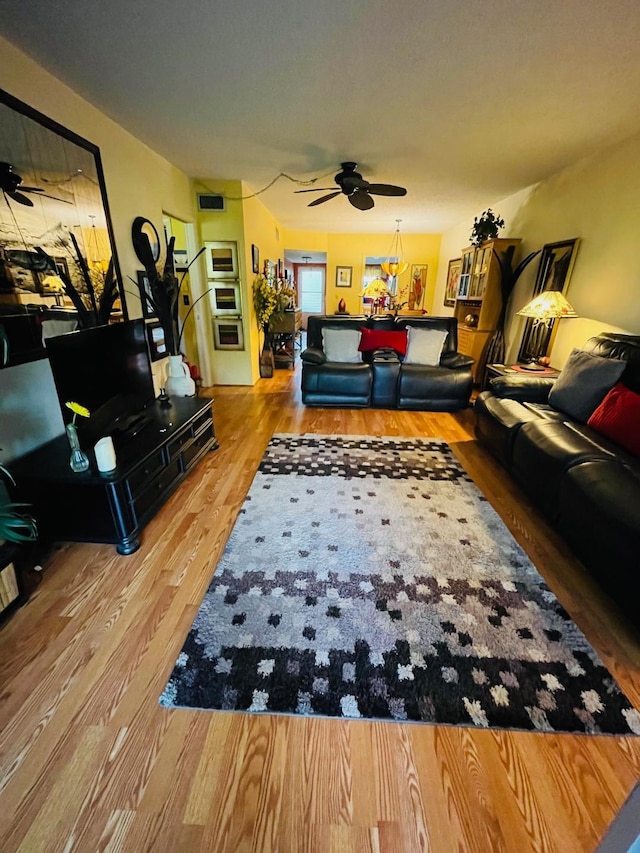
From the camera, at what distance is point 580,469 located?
174cm

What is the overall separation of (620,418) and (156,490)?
2736 mm

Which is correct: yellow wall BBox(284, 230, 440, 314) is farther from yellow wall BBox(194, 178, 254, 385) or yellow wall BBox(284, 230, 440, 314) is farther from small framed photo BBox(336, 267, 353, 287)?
yellow wall BBox(194, 178, 254, 385)

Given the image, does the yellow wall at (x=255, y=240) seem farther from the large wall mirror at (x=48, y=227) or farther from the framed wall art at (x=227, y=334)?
the large wall mirror at (x=48, y=227)

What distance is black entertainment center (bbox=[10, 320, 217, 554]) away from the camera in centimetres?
A: 168

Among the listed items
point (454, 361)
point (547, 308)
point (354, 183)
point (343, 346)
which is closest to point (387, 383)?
point (343, 346)

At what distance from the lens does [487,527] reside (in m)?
2.00

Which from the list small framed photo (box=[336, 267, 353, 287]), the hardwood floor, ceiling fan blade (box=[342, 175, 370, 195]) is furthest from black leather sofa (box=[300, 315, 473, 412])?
small framed photo (box=[336, 267, 353, 287])

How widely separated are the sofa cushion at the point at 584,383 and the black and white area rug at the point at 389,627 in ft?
3.24

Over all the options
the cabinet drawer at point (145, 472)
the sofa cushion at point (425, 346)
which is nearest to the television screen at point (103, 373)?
the cabinet drawer at point (145, 472)

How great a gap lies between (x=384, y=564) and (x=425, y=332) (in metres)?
3.17

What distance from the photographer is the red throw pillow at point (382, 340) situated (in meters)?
4.11

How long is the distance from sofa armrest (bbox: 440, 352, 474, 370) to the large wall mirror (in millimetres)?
3355

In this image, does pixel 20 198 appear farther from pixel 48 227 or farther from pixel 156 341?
pixel 156 341

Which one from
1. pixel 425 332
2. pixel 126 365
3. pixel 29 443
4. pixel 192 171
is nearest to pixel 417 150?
pixel 425 332
